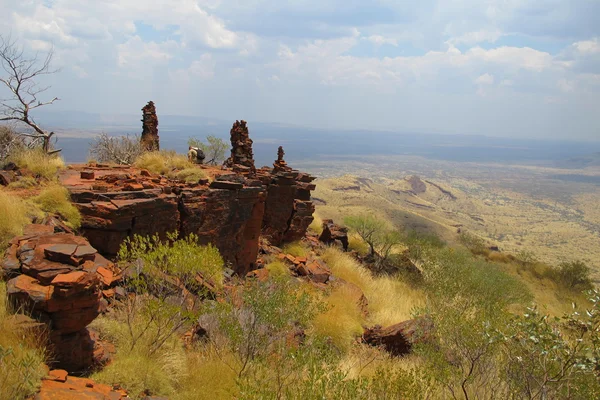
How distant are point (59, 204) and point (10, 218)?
2173mm

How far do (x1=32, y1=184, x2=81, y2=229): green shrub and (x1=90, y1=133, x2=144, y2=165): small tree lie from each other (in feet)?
38.5

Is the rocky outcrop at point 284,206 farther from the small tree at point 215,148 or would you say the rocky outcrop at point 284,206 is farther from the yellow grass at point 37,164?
the small tree at point 215,148

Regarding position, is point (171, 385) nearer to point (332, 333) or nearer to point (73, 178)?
point (332, 333)

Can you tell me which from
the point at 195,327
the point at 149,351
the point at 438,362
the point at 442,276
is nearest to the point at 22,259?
the point at 149,351

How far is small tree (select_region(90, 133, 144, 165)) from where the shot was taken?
23.0m

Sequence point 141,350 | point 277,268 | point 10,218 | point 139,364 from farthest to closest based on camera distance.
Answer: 1. point 277,268
2. point 10,218
3. point 141,350
4. point 139,364

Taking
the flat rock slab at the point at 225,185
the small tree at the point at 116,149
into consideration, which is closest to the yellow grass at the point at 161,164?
the flat rock slab at the point at 225,185

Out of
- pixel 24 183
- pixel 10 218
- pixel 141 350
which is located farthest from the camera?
pixel 24 183

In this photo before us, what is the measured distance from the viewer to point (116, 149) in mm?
24641

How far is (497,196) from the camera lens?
178125 mm

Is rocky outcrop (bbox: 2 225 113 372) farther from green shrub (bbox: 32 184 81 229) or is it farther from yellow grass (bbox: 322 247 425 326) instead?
yellow grass (bbox: 322 247 425 326)

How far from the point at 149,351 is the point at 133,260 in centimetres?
288

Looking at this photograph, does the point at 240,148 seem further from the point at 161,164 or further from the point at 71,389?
the point at 71,389

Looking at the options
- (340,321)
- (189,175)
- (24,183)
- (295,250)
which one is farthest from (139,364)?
(295,250)
